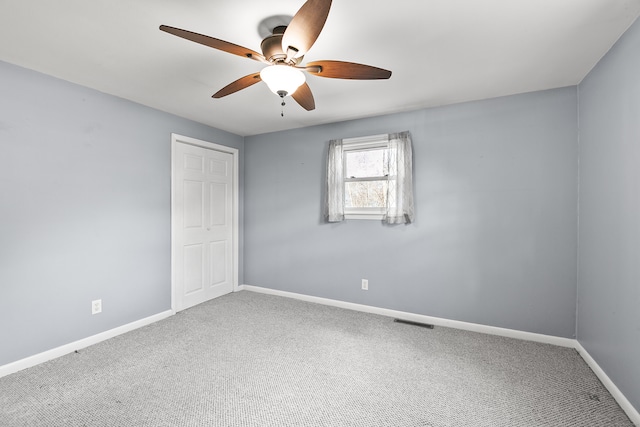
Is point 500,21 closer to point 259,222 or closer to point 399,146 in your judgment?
point 399,146

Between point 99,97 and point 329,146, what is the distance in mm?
2387

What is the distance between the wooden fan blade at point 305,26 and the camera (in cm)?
127

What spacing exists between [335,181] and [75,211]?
8.54 ft

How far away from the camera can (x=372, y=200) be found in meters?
3.54

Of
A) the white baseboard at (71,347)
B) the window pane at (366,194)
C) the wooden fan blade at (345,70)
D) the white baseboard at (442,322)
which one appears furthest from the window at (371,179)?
the white baseboard at (71,347)

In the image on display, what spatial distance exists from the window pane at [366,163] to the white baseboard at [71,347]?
2.77 metres

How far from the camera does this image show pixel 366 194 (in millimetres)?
3572

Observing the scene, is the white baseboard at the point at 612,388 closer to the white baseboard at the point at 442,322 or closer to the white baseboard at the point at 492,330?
the white baseboard at the point at 492,330

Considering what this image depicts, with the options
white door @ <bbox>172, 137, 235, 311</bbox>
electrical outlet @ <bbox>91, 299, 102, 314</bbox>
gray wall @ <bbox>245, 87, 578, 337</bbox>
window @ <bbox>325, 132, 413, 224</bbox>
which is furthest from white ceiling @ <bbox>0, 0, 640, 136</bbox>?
electrical outlet @ <bbox>91, 299, 102, 314</bbox>

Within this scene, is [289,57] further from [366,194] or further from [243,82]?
[366,194]

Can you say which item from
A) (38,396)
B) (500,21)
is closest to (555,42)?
(500,21)

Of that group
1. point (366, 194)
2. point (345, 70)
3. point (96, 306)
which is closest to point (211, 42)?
point (345, 70)

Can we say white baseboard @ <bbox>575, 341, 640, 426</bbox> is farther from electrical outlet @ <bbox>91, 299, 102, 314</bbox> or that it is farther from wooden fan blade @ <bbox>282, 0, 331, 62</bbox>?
electrical outlet @ <bbox>91, 299, 102, 314</bbox>

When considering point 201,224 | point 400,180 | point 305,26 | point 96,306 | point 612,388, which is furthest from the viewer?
point 201,224
